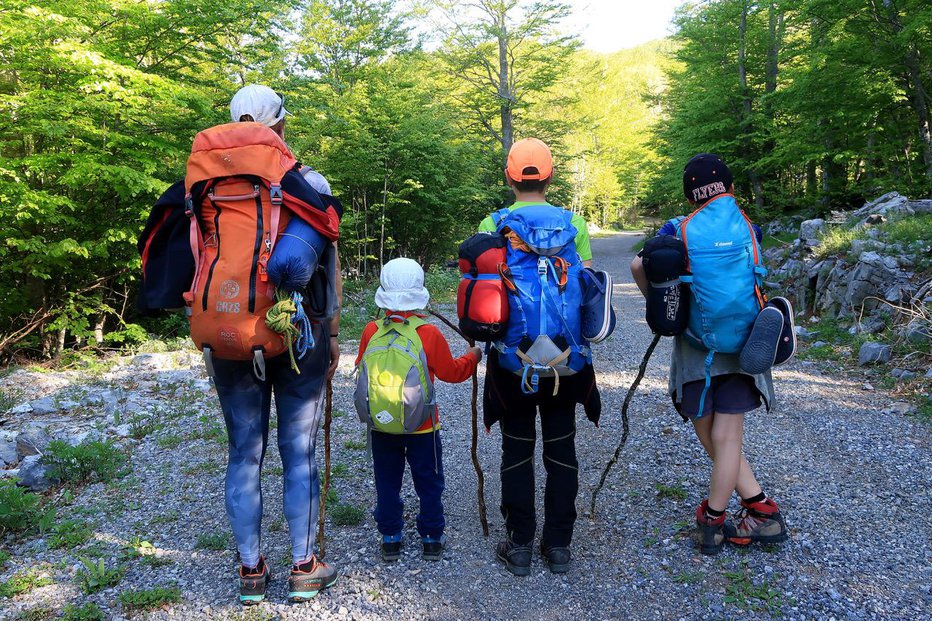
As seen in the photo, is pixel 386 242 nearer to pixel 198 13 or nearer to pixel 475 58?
pixel 198 13

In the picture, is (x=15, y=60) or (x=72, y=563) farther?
(x=15, y=60)

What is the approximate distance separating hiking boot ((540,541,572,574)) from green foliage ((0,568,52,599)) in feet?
8.58

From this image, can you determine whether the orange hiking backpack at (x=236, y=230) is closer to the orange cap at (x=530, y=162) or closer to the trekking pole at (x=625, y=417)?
the orange cap at (x=530, y=162)

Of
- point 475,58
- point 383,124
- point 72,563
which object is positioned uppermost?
point 475,58

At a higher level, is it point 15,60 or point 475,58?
point 475,58

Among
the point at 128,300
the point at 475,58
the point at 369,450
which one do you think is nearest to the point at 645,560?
the point at 369,450

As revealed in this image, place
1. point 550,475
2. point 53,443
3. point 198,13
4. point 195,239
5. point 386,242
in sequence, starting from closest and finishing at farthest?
point 195,239 → point 550,475 → point 53,443 → point 198,13 → point 386,242

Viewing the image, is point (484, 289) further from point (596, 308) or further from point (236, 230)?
point (236, 230)

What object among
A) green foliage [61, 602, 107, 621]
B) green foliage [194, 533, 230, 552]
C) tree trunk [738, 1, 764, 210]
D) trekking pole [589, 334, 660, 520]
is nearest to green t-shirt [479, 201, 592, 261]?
trekking pole [589, 334, 660, 520]

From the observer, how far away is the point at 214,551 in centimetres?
332

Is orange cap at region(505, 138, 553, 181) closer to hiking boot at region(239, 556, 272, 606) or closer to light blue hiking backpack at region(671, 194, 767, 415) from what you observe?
light blue hiking backpack at region(671, 194, 767, 415)

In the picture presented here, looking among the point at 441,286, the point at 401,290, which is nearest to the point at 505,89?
the point at 441,286

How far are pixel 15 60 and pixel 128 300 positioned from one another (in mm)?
5025

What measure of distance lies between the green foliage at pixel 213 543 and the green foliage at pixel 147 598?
47cm
